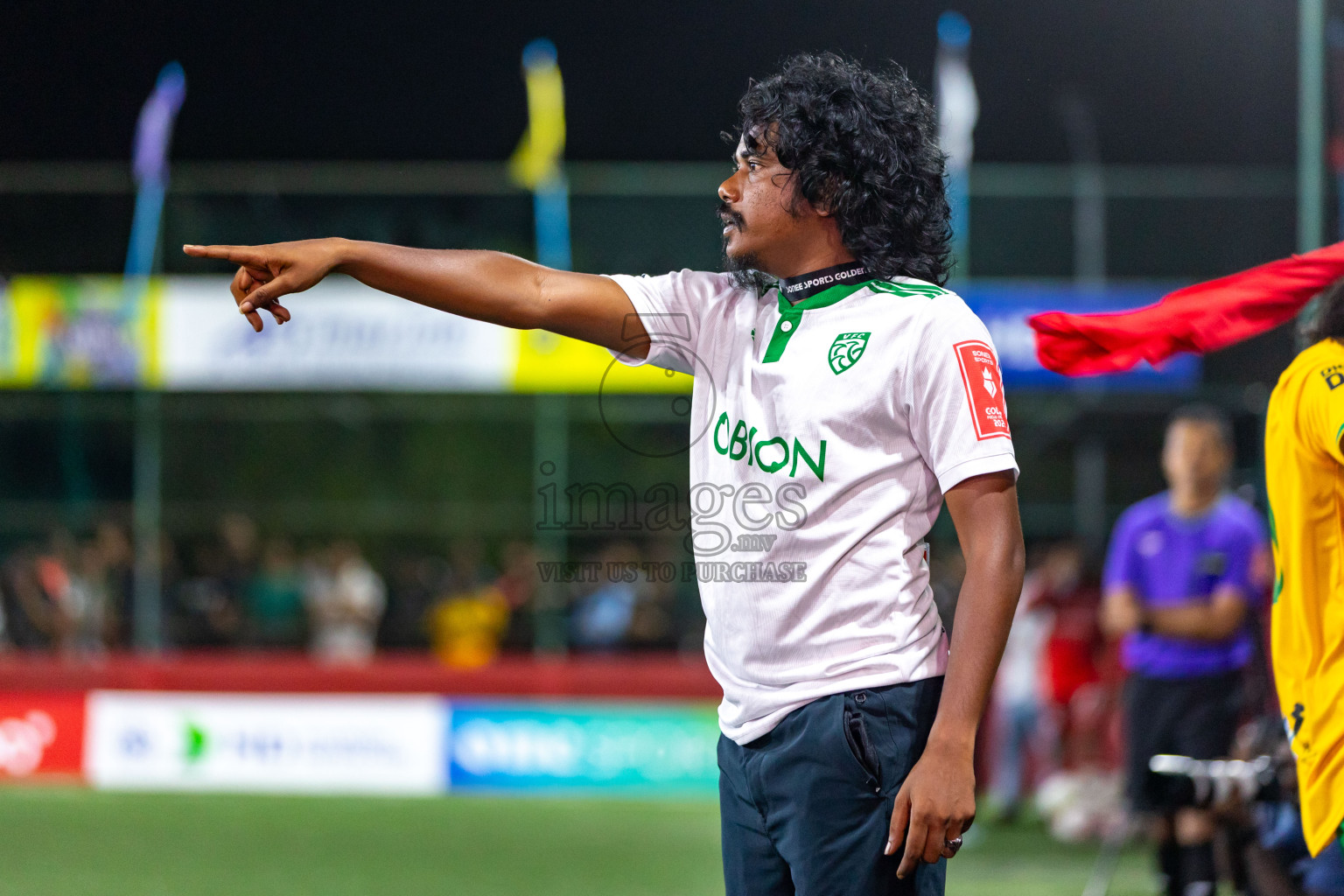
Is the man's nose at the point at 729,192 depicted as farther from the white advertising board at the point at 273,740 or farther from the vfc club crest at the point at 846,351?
the white advertising board at the point at 273,740

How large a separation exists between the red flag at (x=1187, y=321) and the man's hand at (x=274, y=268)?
1.59m

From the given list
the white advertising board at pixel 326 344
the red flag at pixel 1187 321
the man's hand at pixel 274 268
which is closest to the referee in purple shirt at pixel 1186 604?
the red flag at pixel 1187 321

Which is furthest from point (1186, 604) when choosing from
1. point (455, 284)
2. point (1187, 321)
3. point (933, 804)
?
point (455, 284)

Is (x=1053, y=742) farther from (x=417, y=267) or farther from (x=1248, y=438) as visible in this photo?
(x=417, y=267)

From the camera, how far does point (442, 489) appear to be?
19.9 meters

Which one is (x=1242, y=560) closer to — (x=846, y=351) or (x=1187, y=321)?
(x=1187, y=321)

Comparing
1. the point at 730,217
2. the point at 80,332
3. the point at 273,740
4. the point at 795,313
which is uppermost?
the point at 80,332

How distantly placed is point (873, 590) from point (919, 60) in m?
12.1

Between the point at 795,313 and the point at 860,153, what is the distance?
290 millimetres

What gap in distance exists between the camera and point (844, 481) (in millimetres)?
2246

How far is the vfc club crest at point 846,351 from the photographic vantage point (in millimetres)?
2266

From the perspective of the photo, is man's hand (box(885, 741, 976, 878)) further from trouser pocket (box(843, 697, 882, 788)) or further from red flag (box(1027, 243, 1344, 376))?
red flag (box(1027, 243, 1344, 376))

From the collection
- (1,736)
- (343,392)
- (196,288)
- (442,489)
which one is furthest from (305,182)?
(442,489)

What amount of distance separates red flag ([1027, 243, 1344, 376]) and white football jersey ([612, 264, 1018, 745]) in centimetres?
91
